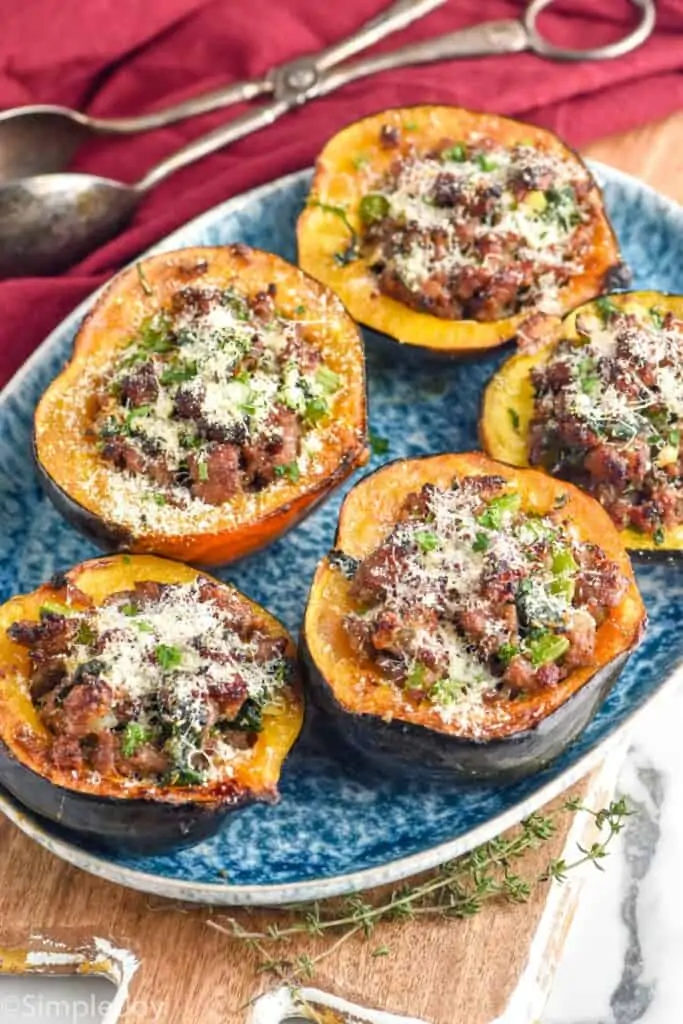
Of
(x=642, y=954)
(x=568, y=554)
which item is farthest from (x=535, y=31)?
(x=642, y=954)

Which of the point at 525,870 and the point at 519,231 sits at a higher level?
the point at 519,231

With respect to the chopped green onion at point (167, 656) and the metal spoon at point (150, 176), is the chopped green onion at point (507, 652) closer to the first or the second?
the chopped green onion at point (167, 656)

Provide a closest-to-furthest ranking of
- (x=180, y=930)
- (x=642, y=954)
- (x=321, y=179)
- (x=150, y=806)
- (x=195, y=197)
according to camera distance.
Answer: (x=150, y=806) < (x=180, y=930) < (x=642, y=954) < (x=321, y=179) < (x=195, y=197)

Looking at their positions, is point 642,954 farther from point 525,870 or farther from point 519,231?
point 519,231

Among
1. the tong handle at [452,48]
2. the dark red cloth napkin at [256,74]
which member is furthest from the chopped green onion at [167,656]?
the tong handle at [452,48]

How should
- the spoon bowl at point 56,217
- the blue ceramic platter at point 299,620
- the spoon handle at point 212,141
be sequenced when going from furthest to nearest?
the spoon handle at point 212,141 < the spoon bowl at point 56,217 < the blue ceramic platter at point 299,620

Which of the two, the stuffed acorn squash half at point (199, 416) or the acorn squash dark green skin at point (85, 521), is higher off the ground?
the stuffed acorn squash half at point (199, 416)

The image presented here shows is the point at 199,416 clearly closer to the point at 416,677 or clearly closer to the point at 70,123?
the point at 416,677
